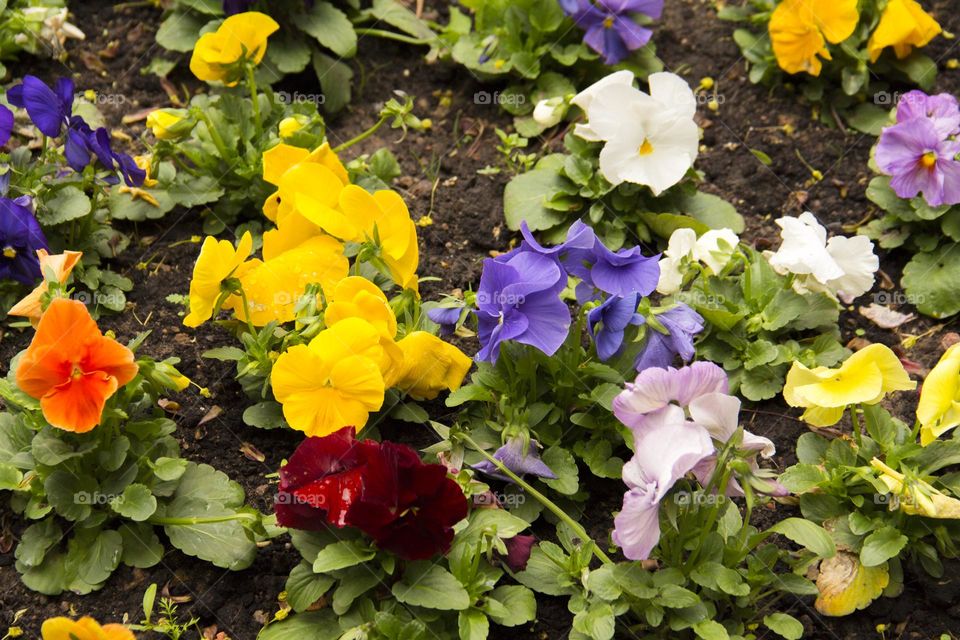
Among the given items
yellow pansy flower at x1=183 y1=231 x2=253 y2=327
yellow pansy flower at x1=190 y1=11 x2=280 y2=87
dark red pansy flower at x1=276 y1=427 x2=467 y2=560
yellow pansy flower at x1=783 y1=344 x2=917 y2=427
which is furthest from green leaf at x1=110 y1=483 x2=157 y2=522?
yellow pansy flower at x1=783 y1=344 x2=917 y2=427

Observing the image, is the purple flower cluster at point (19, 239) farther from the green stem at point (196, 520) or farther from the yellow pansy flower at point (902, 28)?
the yellow pansy flower at point (902, 28)

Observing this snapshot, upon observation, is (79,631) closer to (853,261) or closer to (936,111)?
(853,261)

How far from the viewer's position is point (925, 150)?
342 centimetres

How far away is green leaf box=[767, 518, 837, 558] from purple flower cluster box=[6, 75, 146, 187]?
6.75 feet

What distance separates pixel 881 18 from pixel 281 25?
2.16m

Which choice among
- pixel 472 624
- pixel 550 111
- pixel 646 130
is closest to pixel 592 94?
pixel 646 130

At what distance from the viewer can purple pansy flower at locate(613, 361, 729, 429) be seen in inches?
92.7

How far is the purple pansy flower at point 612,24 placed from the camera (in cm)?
401

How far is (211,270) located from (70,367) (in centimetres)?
44

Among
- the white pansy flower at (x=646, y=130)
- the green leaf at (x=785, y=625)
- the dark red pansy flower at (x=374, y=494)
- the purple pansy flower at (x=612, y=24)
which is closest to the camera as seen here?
the dark red pansy flower at (x=374, y=494)

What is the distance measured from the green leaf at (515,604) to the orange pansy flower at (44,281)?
1304 mm

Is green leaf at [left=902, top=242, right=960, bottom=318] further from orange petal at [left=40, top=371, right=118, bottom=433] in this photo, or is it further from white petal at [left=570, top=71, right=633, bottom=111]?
orange petal at [left=40, top=371, right=118, bottom=433]

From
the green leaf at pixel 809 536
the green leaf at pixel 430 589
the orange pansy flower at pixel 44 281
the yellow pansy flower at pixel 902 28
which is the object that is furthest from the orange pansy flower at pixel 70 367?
the yellow pansy flower at pixel 902 28

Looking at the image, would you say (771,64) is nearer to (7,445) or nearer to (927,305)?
(927,305)
